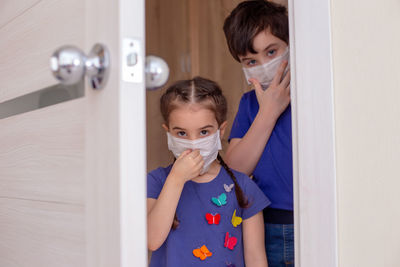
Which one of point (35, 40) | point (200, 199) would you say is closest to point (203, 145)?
point (200, 199)

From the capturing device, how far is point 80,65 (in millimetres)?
576

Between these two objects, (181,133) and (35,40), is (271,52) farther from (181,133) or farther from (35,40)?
(35,40)

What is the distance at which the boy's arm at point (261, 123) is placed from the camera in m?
1.30

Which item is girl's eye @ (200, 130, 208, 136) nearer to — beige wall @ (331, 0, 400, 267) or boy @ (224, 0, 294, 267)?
boy @ (224, 0, 294, 267)

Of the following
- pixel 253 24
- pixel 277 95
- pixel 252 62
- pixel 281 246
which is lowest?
pixel 281 246

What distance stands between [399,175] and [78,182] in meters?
0.80

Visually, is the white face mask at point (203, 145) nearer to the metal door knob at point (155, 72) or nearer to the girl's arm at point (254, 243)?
the girl's arm at point (254, 243)

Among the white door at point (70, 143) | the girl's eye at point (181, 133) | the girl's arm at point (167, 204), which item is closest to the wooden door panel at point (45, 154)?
the white door at point (70, 143)

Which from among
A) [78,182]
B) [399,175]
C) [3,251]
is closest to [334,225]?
[399,175]

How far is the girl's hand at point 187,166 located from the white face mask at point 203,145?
0.04m

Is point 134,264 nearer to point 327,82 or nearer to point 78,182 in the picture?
point 78,182

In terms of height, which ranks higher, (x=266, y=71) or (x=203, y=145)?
(x=266, y=71)

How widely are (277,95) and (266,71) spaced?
91 millimetres

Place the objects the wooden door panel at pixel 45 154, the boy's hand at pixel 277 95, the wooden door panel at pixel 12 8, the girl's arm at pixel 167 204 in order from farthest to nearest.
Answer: the boy's hand at pixel 277 95 → the girl's arm at pixel 167 204 → the wooden door panel at pixel 12 8 → the wooden door panel at pixel 45 154
